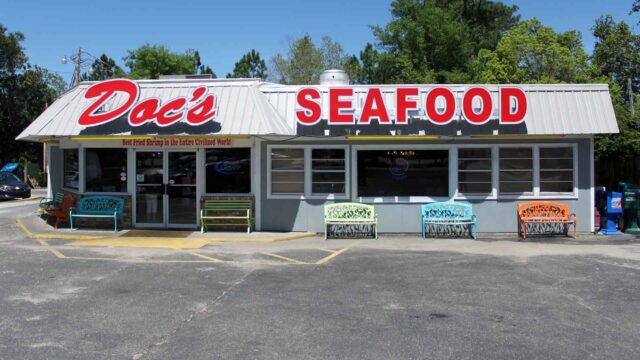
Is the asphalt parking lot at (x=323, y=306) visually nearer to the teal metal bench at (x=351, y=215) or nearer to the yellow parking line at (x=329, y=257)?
the yellow parking line at (x=329, y=257)

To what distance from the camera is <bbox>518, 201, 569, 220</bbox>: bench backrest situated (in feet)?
45.3

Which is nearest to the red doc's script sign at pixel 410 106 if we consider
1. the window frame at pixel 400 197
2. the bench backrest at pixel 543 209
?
the window frame at pixel 400 197

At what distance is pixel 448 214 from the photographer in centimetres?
1369

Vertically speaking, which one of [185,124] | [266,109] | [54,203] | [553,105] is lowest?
[54,203]

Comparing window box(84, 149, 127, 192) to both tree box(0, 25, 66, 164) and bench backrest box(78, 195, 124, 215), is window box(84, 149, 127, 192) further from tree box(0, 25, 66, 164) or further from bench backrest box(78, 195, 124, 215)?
tree box(0, 25, 66, 164)

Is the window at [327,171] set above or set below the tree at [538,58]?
below

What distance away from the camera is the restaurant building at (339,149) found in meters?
13.2

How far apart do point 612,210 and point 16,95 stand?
43.2 m

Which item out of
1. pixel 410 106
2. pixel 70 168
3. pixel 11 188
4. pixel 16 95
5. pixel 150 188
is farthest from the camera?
pixel 16 95

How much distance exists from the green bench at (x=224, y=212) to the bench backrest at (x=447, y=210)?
15.0 feet

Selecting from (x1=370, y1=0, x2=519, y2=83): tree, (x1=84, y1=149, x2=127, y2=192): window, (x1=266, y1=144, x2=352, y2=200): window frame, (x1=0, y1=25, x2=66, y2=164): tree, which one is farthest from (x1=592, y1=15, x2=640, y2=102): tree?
(x1=0, y1=25, x2=66, y2=164): tree

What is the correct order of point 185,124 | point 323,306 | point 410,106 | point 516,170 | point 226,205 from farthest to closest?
point 516,170 < point 226,205 < point 410,106 < point 185,124 < point 323,306

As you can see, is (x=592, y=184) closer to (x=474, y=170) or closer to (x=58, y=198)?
(x=474, y=170)

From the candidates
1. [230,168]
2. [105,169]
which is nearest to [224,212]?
[230,168]
